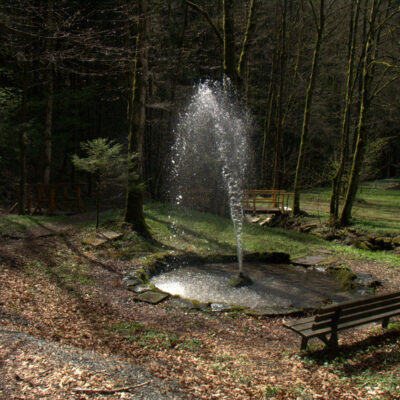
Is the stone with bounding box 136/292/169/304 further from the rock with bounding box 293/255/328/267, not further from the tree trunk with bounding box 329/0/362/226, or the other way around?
the tree trunk with bounding box 329/0/362/226

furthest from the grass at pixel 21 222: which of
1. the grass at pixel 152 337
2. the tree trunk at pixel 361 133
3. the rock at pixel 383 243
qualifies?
the rock at pixel 383 243

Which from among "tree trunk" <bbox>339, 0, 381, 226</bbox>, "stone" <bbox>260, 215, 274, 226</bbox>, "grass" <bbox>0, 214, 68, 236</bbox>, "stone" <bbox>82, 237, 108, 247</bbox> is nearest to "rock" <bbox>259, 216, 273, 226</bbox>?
"stone" <bbox>260, 215, 274, 226</bbox>

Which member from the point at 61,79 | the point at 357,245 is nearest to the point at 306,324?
the point at 357,245

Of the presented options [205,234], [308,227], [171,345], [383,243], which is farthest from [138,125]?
[383,243]

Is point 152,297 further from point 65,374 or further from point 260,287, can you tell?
point 65,374

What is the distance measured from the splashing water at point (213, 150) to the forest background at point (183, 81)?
3.09ft

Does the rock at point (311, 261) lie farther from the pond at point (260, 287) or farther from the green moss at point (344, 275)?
the green moss at point (344, 275)

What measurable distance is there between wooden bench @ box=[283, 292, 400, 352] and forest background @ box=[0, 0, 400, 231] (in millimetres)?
7066

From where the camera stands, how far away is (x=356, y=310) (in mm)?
5223

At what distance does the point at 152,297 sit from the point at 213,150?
1000 cm

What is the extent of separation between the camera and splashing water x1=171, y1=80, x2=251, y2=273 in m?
12.9

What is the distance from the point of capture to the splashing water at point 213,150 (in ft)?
42.4

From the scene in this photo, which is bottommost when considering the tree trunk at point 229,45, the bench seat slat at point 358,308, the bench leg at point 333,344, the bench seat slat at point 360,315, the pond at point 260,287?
the pond at point 260,287

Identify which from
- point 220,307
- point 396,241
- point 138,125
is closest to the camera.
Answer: point 220,307
